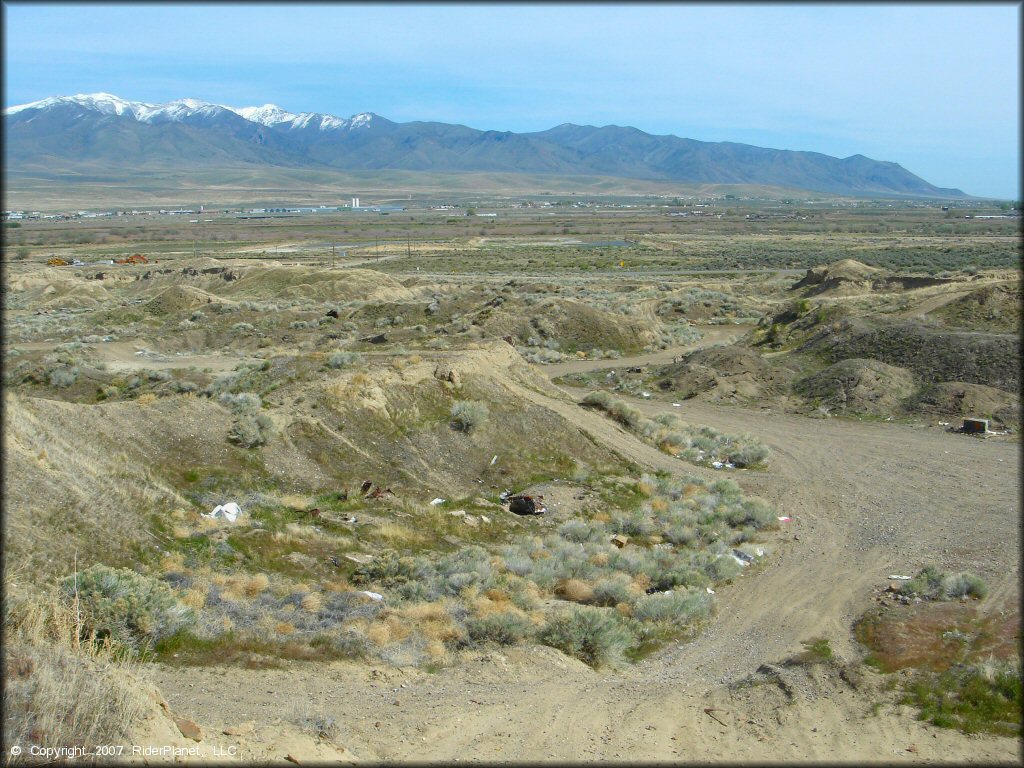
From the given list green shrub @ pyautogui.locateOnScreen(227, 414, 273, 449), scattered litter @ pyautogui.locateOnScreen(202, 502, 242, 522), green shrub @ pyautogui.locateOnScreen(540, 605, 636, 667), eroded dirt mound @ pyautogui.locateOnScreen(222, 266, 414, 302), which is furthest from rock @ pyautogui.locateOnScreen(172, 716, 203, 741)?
eroded dirt mound @ pyautogui.locateOnScreen(222, 266, 414, 302)

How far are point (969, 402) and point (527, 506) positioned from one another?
18636mm

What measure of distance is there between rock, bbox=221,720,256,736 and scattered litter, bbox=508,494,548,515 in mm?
10203

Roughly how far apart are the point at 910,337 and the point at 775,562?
22.0m

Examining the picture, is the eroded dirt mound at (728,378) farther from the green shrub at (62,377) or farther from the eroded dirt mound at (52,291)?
the eroded dirt mound at (52,291)

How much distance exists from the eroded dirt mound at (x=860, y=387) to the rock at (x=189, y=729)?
1046 inches

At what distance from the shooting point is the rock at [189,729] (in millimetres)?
7422

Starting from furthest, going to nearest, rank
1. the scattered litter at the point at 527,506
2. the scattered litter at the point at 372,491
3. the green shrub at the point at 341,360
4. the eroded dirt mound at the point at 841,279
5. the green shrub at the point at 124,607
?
the eroded dirt mound at the point at 841,279 → the green shrub at the point at 341,360 → the scattered litter at the point at 527,506 → the scattered litter at the point at 372,491 → the green shrub at the point at 124,607

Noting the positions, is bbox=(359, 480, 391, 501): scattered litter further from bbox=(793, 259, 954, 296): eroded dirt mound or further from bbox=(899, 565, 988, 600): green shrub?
bbox=(793, 259, 954, 296): eroded dirt mound

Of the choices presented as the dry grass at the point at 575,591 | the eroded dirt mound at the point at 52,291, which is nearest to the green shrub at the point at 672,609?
the dry grass at the point at 575,591

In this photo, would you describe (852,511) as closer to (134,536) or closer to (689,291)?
(134,536)

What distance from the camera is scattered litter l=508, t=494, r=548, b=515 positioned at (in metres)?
18.0

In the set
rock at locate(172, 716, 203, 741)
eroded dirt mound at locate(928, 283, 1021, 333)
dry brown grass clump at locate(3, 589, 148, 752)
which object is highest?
eroded dirt mound at locate(928, 283, 1021, 333)

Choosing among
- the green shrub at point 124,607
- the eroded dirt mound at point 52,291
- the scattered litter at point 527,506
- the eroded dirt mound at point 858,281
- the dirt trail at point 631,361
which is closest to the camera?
the green shrub at point 124,607

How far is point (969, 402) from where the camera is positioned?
92.2 feet
